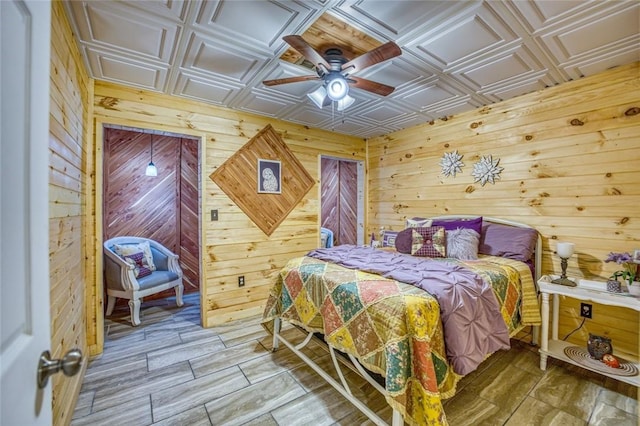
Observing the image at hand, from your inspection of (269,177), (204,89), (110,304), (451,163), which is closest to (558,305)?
(451,163)

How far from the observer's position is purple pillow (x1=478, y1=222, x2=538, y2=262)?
2.60 metres

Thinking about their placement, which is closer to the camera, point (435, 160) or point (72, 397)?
point (72, 397)

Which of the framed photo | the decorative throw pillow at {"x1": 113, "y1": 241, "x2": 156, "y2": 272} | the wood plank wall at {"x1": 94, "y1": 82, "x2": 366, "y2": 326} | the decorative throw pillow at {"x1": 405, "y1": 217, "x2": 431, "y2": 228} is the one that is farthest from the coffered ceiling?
the decorative throw pillow at {"x1": 113, "y1": 241, "x2": 156, "y2": 272}

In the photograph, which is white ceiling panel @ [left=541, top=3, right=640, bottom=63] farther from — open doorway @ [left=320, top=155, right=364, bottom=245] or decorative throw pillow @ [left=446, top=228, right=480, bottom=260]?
open doorway @ [left=320, top=155, right=364, bottom=245]

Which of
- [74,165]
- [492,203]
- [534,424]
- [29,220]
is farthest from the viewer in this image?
[492,203]

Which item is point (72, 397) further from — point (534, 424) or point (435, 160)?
point (435, 160)

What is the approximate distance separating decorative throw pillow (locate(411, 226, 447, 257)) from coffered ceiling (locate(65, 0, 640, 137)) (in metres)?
1.45

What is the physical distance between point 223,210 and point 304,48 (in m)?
2.16

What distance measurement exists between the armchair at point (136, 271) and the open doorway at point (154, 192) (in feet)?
1.13

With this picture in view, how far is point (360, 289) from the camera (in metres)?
1.78

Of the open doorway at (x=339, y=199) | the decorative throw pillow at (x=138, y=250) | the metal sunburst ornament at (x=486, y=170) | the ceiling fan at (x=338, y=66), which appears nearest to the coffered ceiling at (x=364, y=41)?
the ceiling fan at (x=338, y=66)

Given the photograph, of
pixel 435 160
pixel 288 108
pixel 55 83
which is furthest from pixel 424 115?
pixel 55 83

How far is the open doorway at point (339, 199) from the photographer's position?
626 centimetres

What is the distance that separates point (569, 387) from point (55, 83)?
12.9 feet
